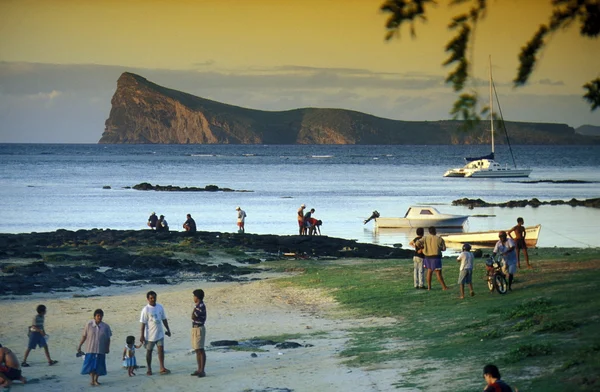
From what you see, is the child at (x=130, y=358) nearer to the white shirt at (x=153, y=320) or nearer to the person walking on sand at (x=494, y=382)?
the white shirt at (x=153, y=320)

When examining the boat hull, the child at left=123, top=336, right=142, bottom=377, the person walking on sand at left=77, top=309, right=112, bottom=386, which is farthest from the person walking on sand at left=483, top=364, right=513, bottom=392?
the boat hull

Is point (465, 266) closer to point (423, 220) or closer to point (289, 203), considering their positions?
point (423, 220)

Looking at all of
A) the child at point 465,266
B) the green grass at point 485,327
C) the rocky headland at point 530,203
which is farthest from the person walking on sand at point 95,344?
the rocky headland at point 530,203

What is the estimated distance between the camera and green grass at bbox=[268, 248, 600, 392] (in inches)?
654

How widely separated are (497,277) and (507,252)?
70 centimetres

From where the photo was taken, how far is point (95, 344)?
17781mm

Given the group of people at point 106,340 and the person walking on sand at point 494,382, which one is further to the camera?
the group of people at point 106,340

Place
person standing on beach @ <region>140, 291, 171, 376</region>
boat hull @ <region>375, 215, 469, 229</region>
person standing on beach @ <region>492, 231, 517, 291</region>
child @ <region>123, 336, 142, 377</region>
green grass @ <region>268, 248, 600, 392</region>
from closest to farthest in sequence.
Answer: green grass @ <region>268, 248, 600, 392</region>, person standing on beach @ <region>140, 291, 171, 376</region>, child @ <region>123, 336, 142, 377</region>, person standing on beach @ <region>492, 231, 517, 291</region>, boat hull @ <region>375, 215, 469, 229</region>

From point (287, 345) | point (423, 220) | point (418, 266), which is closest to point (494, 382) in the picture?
point (287, 345)

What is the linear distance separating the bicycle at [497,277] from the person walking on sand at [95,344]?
34.6 ft

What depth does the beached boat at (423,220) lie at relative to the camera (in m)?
57.2

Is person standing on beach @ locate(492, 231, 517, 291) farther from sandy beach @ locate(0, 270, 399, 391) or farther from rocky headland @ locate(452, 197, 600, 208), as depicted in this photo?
rocky headland @ locate(452, 197, 600, 208)

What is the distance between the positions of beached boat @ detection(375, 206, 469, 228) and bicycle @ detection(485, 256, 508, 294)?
32584 millimetres

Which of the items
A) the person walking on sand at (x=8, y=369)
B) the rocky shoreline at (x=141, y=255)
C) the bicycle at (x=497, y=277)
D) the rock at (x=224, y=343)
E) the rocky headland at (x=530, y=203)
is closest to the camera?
the person walking on sand at (x=8, y=369)
